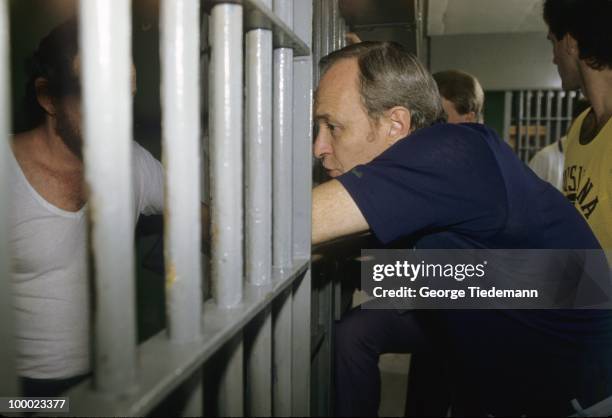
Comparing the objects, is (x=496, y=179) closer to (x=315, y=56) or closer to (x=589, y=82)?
(x=315, y=56)

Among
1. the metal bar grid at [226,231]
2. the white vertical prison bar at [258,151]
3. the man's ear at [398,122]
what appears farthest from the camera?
the man's ear at [398,122]

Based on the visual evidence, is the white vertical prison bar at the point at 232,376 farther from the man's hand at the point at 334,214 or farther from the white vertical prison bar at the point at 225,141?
the man's hand at the point at 334,214

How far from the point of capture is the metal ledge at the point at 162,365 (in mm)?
400

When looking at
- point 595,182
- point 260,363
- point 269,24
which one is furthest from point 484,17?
point 260,363

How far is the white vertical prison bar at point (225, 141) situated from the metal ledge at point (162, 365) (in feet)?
0.12

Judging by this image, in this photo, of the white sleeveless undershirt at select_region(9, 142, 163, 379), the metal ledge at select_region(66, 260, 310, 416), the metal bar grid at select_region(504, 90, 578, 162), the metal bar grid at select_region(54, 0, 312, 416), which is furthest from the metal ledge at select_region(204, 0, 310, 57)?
the metal bar grid at select_region(504, 90, 578, 162)

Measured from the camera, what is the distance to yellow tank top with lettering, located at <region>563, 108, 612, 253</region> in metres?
1.56

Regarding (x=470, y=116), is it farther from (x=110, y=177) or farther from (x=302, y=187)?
(x=110, y=177)

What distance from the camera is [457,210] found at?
931mm

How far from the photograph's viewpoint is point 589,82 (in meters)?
1.66

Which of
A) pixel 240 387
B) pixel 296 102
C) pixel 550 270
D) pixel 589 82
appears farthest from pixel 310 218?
pixel 589 82

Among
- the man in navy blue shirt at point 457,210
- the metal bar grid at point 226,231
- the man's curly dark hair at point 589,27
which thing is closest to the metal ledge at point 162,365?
the metal bar grid at point 226,231

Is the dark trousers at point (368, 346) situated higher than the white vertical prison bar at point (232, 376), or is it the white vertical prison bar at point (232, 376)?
the white vertical prison bar at point (232, 376)

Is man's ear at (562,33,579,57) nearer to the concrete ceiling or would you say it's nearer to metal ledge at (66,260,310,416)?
metal ledge at (66,260,310,416)
